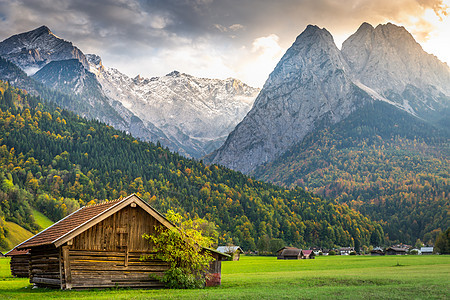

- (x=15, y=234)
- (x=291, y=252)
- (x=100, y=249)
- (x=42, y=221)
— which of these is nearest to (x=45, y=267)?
(x=100, y=249)

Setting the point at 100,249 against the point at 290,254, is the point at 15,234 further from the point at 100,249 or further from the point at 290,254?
the point at 100,249

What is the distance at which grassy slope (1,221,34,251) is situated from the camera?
500ft

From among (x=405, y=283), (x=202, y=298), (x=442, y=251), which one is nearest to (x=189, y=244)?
(x=202, y=298)

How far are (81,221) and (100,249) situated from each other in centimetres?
271

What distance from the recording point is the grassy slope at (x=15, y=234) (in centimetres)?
15232

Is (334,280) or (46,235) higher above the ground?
(46,235)

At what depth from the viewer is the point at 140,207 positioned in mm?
39000

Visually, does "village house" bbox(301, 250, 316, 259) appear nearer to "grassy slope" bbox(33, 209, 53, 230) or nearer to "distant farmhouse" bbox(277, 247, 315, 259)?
"distant farmhouse" bbox(277, 247, 315, 259)

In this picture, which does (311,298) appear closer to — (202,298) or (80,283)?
(202,298)

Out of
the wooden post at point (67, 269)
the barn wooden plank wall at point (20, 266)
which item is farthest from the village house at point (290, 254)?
the wooden post at point (67, 269)

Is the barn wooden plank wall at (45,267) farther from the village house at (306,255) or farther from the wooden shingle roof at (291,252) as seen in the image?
the village house at (306,255)

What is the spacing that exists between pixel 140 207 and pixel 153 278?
245 inches

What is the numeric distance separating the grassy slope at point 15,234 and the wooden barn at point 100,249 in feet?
399

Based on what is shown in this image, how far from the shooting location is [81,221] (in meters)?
37.7
